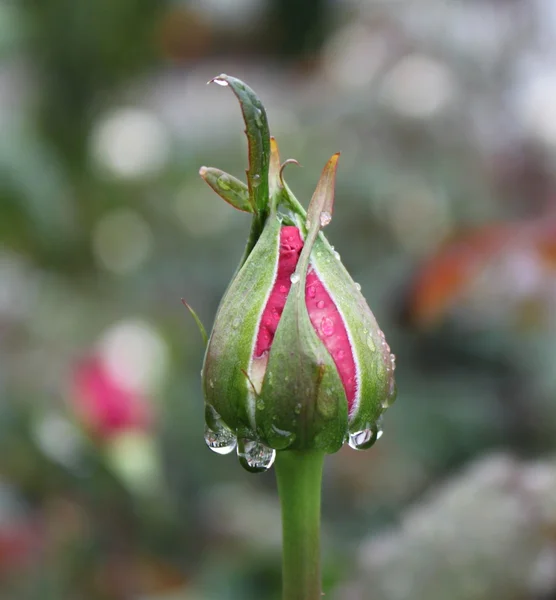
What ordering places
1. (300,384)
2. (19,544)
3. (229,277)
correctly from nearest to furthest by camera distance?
(300,384) → (19,544) → (229,277)

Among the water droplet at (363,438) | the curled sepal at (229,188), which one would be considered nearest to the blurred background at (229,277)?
the water droplet at (363,438)

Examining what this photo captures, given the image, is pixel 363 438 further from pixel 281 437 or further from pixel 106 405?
pixel 106 405

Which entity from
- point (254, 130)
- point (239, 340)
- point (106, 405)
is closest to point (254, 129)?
point (254, 130)

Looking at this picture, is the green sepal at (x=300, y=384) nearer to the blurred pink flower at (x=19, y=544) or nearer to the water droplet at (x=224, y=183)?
the water droplet at (x=224, y=183)

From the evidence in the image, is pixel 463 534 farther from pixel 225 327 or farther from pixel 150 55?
pixel 150 55

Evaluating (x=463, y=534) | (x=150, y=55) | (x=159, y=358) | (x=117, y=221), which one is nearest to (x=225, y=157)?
(x=117, y=221)

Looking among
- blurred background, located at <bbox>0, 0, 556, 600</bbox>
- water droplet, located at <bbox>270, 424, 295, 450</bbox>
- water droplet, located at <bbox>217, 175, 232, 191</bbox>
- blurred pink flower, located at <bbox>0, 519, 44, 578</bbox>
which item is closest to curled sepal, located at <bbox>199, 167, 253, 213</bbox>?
water droplet, located at <bbox>217, 175, 232, 191</bbox>
